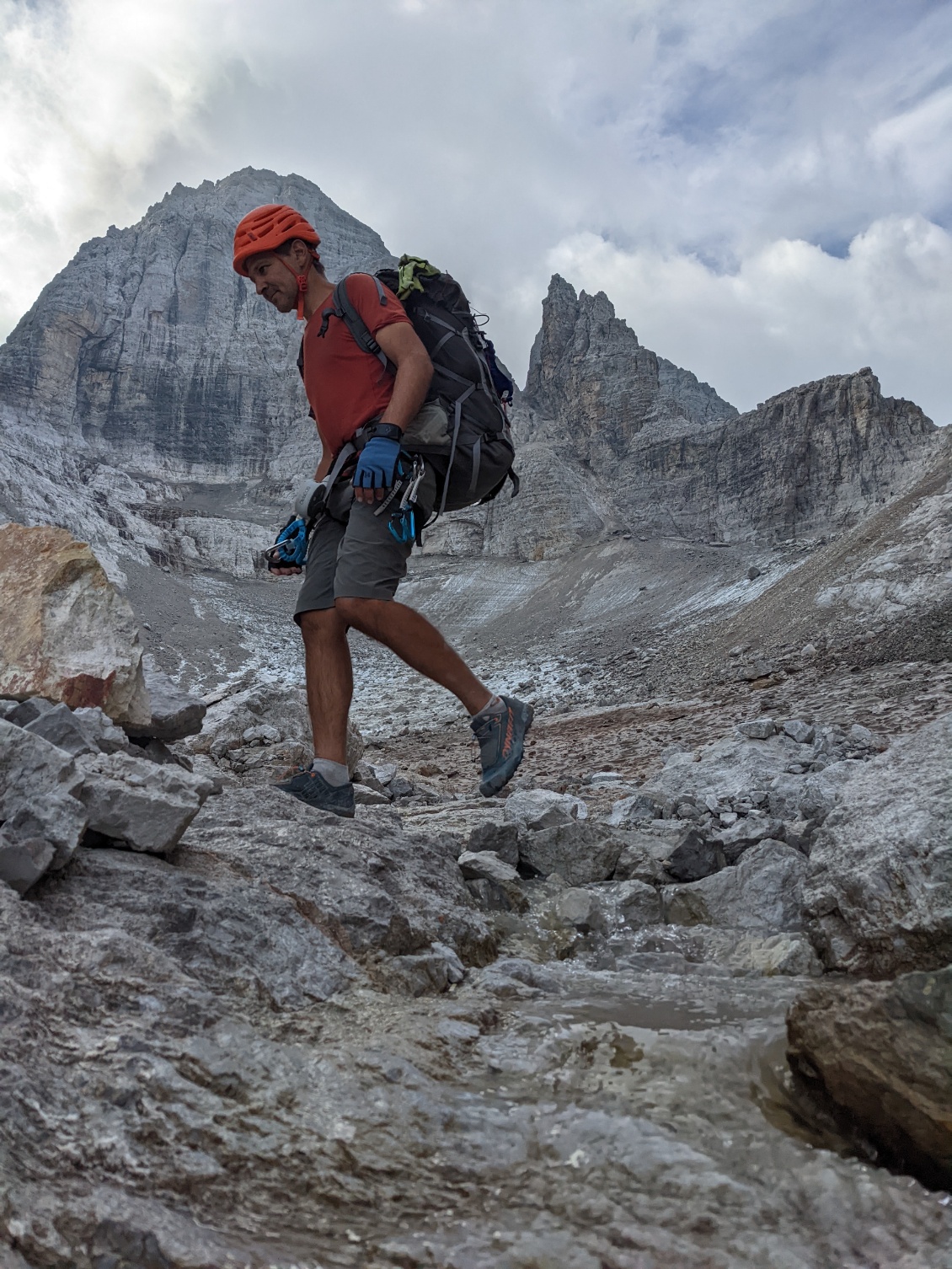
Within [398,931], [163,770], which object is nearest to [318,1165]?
[398,931]

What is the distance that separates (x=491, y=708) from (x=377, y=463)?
1.16 metres

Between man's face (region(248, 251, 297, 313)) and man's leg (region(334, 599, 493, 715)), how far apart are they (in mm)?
1419

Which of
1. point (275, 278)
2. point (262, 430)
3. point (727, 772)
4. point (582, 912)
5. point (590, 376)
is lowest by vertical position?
point (582, 912)

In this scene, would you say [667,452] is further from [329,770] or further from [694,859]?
[329,770]

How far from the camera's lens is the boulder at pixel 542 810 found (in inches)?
155

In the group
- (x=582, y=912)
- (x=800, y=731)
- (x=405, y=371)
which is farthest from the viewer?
(x=800, y=731)

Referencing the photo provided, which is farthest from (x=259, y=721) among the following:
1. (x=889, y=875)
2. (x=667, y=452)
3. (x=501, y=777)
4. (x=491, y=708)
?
(x=667, y=452)

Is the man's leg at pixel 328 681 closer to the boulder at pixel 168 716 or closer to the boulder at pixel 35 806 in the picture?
the boulder at pixel 168 716

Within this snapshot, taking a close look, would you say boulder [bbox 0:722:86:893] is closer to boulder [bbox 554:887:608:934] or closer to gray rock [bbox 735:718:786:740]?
boulder [bbox 554:887:608:934]

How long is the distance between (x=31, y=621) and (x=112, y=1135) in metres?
3.32

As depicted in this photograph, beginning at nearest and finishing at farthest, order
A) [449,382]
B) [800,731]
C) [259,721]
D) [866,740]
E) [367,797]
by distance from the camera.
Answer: [449,382]
[367,797]
[866,740]
[800,731]
[259,721]

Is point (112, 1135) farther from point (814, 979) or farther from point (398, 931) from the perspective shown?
point (814, 979)

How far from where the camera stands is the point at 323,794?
349 cm

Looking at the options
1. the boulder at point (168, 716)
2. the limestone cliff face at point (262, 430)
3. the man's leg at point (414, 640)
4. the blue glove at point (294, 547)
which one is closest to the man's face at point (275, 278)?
the blue glove at point (294, 547)
